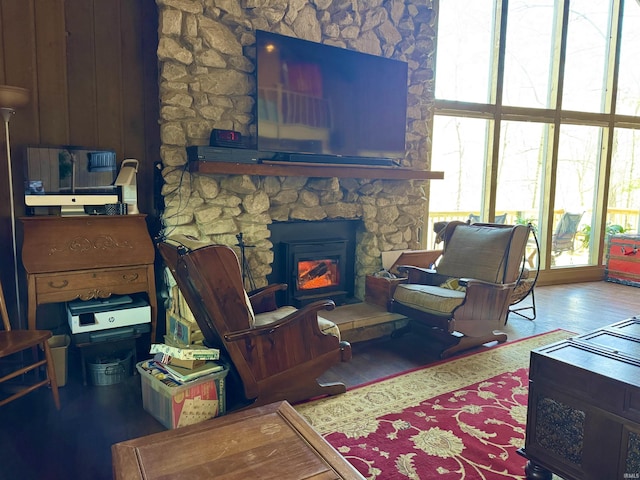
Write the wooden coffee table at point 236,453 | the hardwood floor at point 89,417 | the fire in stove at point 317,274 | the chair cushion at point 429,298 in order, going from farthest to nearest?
the fire in stove at point 317,274, the chair cushion at point 429,298, the hardwood floor at point 89,417, the wooden coffee table at point 236,453

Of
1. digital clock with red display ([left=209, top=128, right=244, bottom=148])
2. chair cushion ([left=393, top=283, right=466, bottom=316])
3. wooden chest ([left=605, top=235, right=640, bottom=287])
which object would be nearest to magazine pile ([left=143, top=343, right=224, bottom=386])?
digital clock with red display ([left=209, top=128, right=244, bottom=148])

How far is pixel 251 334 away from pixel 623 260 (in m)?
6.03

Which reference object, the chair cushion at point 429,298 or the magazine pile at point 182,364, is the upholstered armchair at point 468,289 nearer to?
the chair cushion at point 429,298

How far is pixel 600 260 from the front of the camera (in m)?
6.72

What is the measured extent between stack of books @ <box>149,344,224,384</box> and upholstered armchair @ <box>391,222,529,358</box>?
5.75 feet

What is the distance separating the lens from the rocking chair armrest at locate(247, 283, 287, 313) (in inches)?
127

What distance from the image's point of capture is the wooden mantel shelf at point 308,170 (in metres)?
3.26

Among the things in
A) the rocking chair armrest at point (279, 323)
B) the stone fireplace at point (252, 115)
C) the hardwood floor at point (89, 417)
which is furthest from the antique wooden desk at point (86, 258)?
the rocking chair armrest at point (279, 323)

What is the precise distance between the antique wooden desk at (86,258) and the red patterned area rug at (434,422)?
4.76 ft

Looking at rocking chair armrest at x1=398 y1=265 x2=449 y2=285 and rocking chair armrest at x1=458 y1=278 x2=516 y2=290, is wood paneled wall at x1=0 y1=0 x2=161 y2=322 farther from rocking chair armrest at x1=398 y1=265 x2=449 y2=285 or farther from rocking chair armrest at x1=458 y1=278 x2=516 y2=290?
rocking chair armrest at x1=458 y1=278 x2=516 y2=290

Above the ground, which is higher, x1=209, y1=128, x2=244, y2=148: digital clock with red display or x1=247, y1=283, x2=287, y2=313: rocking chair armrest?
x1=209, y1=128, x2=244, y2=148: digital clock with red display

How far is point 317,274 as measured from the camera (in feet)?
13.9

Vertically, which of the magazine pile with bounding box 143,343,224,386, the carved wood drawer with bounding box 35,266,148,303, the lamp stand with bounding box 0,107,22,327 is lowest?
the magazine pile with bounding box 143,343,224,386

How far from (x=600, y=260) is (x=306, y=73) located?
5.32 m
